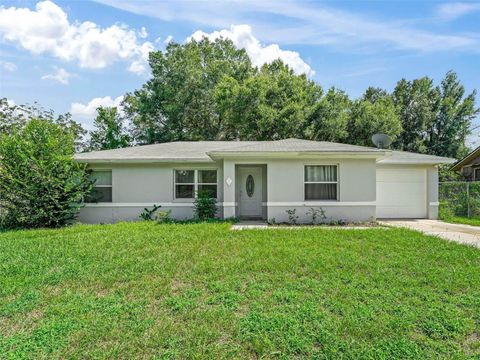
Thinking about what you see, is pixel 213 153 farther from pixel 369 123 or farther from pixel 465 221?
pixel 369 123

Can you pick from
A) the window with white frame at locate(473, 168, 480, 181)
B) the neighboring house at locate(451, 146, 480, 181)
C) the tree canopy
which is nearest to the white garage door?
the neighboring house at locate(451, 146, 480, 181)

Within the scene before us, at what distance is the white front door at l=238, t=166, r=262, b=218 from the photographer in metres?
12.8

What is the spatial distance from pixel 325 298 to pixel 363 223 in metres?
7.67

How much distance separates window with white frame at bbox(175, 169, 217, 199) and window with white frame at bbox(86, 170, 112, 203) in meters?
2.91

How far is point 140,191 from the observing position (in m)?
12.3

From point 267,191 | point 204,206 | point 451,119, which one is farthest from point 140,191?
point 451,119

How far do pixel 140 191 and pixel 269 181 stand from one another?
554 centimetres

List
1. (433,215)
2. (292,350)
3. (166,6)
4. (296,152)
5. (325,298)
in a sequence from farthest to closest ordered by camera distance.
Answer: (433,215), (296,152), (166,6), (325,298), (292,350)

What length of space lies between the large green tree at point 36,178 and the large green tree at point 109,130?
61.8 ft

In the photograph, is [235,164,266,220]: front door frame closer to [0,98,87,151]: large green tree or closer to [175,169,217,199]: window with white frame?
[175,169,217,199]: window with white frame

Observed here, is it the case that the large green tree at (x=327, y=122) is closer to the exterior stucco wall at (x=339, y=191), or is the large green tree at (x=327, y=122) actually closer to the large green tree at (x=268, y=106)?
the large green tree at (x=268, y=106)

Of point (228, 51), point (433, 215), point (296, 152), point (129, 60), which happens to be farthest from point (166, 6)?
point (228, 51)

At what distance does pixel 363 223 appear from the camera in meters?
11.1

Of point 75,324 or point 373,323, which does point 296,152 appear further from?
point 75,324
